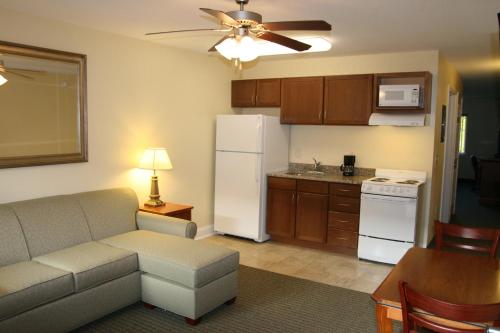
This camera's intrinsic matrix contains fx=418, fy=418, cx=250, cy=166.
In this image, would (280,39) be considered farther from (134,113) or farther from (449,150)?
(449,150)

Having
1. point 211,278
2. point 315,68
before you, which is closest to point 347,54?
point 315,68

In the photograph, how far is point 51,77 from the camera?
373 cm

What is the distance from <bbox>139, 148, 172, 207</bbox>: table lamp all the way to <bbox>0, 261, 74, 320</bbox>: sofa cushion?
1.61m

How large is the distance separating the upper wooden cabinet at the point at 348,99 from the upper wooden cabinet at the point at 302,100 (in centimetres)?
9

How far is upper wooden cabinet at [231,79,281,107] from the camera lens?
18.5ft

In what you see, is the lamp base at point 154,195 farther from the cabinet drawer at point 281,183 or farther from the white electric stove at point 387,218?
the white electric stove at point 387,218

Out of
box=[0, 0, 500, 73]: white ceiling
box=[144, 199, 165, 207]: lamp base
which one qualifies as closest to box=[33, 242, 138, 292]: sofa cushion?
box=[144, 199, 165, 207]: lamp base

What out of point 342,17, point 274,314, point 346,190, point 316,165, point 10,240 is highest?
point 342,17

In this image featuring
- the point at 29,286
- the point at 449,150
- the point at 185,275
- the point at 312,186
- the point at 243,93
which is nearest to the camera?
the point at 29,286

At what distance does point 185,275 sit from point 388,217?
2510 mm

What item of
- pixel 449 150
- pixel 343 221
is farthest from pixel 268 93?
pixel 449 150

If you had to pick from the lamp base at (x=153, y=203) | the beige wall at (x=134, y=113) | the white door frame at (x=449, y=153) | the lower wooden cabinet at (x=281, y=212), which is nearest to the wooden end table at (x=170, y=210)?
the lamp base at (x=153, y=203)

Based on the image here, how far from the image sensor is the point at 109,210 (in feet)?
13.0

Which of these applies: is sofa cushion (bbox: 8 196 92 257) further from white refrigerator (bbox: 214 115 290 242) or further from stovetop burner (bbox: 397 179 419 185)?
stovetop burner (bbox: 397 179 419 185)
